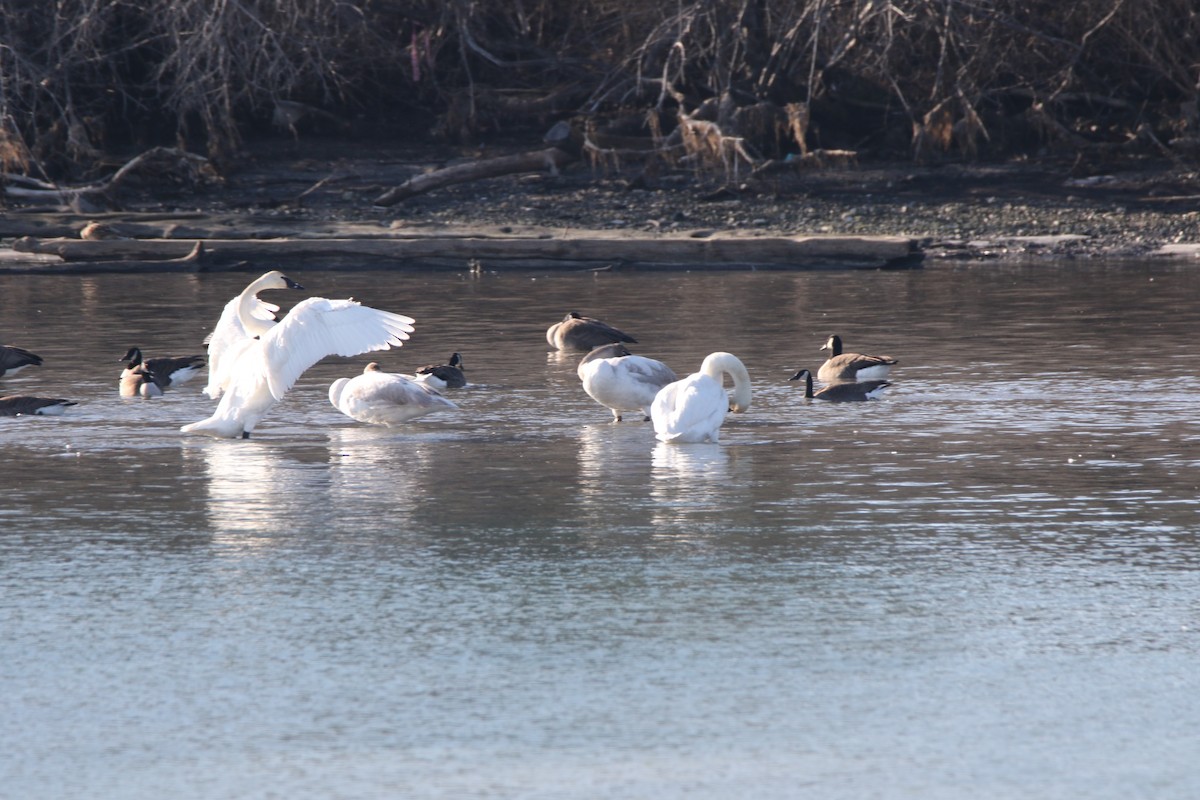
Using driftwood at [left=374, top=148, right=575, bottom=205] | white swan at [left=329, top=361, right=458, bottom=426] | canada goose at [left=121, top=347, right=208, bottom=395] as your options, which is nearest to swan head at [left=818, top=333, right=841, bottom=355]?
white swan at [left=329, top=361, right=458, bottom=426]

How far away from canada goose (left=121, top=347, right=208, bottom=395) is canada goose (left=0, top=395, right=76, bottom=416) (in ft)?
2.82

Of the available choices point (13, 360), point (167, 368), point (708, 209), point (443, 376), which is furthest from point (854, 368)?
point (708, 209)

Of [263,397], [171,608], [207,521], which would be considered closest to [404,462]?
[263,397]

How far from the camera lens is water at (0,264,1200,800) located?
15.9 ft

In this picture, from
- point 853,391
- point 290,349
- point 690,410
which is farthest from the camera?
point 853,391

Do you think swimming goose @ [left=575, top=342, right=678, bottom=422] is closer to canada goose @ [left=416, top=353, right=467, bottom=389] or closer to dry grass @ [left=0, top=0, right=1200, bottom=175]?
canada goose @ [left=416, top=353, right=467, bottom=389]

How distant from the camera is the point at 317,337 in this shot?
995 cm

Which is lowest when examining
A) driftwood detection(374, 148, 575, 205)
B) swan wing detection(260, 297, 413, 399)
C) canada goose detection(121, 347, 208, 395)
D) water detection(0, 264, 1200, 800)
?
water detection(0, 264, 1200, 800)

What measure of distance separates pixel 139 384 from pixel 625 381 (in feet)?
11.0

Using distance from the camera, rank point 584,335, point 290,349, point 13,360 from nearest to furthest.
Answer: point 290,349 → point 13,360 → point 584,335

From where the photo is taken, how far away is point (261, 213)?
23.5 m

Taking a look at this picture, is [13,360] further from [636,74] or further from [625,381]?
[636,74]

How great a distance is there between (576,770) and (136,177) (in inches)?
846

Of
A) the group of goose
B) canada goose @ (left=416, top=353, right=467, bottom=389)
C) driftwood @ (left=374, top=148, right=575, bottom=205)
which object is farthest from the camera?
driftwood @ (left=374, top=148, right=575, bottom=205)
